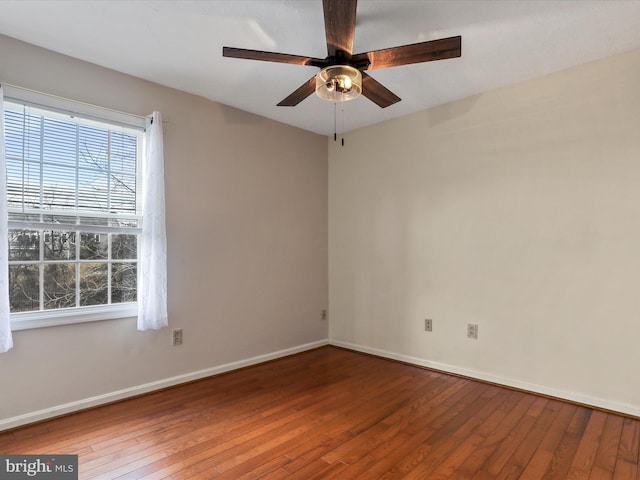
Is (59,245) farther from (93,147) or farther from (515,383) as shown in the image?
(515,383)

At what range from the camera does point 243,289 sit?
3.66m

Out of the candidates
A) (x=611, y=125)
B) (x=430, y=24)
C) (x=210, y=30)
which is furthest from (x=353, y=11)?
(x=611, y=125)

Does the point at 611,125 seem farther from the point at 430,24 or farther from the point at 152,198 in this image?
the point at 152,198

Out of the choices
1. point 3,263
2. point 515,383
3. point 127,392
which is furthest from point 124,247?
point 515,383

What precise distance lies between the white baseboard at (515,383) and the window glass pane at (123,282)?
244cm

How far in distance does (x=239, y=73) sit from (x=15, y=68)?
146cm

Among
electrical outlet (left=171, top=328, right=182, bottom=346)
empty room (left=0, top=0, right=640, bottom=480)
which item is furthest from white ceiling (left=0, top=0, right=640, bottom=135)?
electrical outlet (left=171, top=328, right=182, bottom=346)

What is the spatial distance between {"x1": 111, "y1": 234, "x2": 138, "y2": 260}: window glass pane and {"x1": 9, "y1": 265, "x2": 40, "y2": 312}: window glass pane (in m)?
0.51

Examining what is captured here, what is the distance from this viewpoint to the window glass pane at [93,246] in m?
2.77

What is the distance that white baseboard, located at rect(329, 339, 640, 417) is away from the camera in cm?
262

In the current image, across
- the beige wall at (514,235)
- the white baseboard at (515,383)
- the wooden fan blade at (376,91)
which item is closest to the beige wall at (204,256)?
the beige wall at (514,235)

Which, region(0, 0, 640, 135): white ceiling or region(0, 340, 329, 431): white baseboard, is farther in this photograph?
region(0, 340, 329, 431): white baseboard

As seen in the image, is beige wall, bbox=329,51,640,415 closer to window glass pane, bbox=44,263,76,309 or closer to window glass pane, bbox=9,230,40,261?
window glass pane, bbox=44,263,76,309

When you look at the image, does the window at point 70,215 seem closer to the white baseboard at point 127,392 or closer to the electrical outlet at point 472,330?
the white baseboard at point 127,392
